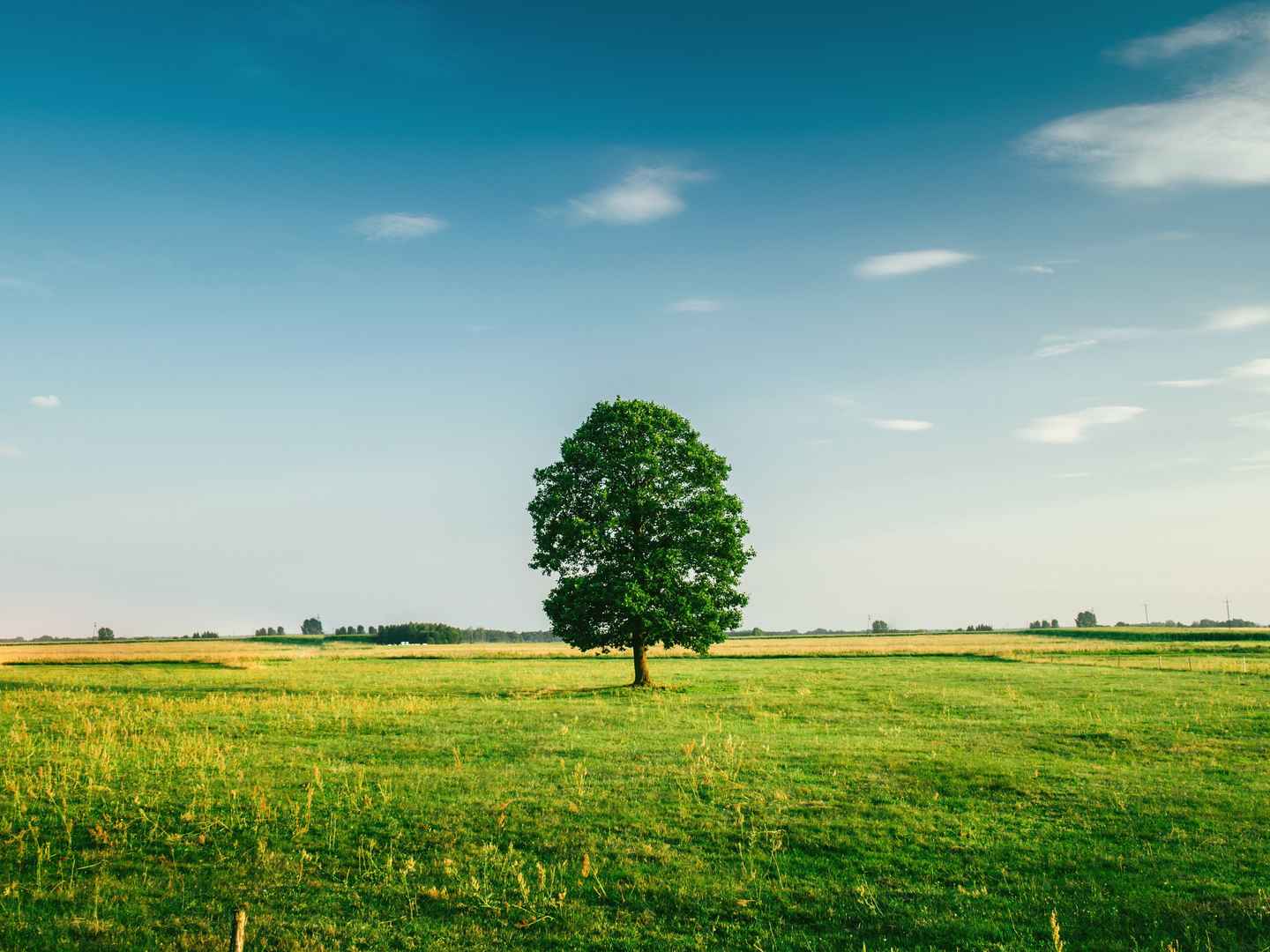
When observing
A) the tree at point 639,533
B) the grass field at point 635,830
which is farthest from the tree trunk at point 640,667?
the grass field at point 635,830

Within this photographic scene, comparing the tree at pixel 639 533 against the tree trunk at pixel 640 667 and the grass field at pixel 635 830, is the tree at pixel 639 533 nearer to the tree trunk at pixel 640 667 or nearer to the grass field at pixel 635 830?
the tree trunk at pixel 640 667

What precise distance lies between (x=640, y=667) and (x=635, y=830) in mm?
31204

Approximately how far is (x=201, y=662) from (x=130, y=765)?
213 ft

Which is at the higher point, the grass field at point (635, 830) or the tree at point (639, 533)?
the tree at point (639, 533)

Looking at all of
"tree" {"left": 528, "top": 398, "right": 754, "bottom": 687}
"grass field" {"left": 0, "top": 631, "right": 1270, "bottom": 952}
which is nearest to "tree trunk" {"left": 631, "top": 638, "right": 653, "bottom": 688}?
"tree" {"left": 528, "top": 398, "right": 754, "bottom": 687}

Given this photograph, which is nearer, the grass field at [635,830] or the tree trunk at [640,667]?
the grass field at [635,830]

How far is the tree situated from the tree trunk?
83 mm

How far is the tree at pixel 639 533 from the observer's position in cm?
4725

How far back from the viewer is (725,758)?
24938 mm

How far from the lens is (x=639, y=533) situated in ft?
160

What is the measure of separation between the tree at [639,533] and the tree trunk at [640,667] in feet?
0.27

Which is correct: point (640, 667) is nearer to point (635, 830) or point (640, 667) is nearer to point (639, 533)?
point (639, 533)

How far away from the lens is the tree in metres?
47.2

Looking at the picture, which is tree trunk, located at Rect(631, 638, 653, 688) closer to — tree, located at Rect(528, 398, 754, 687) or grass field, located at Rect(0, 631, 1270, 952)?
tree, located at Rect(528, 398, 754, 687)
